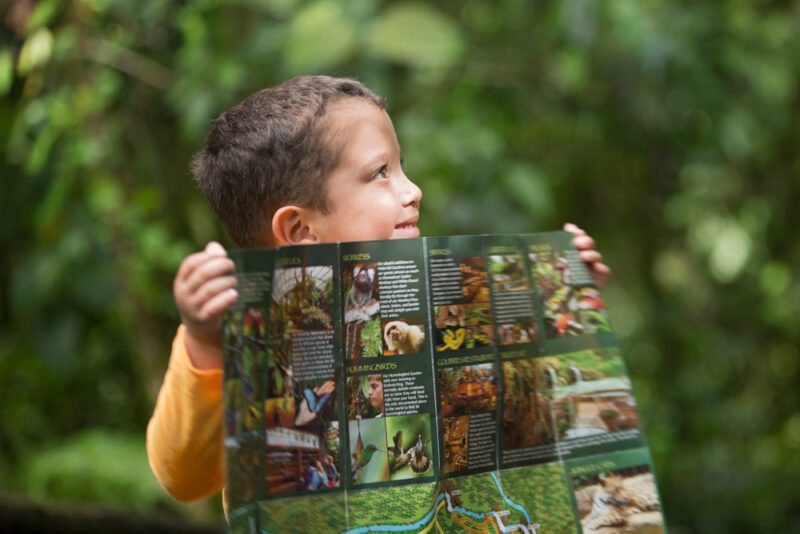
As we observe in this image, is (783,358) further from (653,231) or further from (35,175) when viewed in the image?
(35,175)

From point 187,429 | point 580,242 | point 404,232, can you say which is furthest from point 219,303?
point 580,242

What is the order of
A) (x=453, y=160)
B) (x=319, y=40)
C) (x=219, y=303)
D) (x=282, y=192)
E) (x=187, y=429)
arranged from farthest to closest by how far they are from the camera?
(x=453, y=160), (x=319, y=40), (x=282, y=192), (x=187, y=429), (x=219, y=303)

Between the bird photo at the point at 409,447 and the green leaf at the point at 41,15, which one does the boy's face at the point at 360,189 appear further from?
the green leaf at the point at 41,15

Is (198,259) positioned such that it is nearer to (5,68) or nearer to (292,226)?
(292,226)

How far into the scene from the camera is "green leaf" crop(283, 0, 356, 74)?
7.33 ft

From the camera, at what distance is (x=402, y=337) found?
1037mm

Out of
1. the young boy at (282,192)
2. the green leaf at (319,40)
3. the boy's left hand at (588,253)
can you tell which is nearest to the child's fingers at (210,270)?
the young boy at (282,192)

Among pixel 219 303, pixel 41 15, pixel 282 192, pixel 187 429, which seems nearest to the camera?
pixel 219 303

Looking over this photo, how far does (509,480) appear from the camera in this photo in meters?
1.10

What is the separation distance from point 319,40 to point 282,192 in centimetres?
116

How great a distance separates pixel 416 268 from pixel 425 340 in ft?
0.27

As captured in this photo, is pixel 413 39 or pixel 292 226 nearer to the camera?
pixel 292 226

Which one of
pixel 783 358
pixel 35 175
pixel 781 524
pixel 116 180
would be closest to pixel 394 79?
pixel 116 180

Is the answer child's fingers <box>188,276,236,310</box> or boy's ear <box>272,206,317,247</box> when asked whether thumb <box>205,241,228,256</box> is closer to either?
child's fingers <box>188,276,236,310</box>
